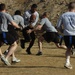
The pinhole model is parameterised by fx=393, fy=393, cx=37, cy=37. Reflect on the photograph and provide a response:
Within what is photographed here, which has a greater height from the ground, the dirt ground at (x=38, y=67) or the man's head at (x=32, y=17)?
the man's head at (x=32, y=17)

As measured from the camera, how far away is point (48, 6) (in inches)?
1094

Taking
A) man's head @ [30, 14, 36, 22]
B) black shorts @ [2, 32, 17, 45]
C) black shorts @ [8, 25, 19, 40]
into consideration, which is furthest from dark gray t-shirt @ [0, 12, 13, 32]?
man's head @ [30, 14, 36, 22]

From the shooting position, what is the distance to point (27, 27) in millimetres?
14672

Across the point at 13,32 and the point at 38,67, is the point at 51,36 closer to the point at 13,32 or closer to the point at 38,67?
the point at 13,32

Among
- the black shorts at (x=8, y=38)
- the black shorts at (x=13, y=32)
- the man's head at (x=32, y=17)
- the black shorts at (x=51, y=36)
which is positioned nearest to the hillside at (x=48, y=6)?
the man's head at (x=32, y=17)

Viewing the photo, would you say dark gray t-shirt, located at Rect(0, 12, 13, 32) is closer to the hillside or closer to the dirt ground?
the dirt ground

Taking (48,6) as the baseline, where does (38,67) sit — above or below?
below

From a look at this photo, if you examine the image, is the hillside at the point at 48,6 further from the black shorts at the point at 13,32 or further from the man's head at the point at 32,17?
the black shorts at the point at 13,32

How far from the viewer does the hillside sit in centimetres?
2714

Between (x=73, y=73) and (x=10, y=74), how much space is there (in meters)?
1.64

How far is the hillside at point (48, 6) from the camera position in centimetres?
2714

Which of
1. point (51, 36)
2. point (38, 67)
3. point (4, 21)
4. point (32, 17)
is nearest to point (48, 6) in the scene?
point (32, 17)

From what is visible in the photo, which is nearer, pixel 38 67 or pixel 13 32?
pixel 38 67

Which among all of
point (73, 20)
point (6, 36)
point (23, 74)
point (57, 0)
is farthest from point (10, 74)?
point (57, 0)
